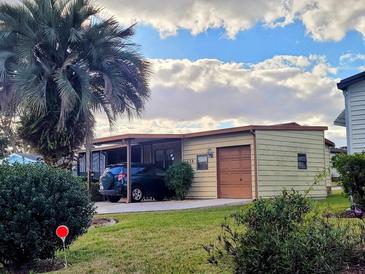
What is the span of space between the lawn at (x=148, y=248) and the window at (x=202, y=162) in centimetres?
771

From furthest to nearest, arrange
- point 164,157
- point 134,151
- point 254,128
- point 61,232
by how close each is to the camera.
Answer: point 134,151 → point 164,157 → point 254,128 → point 61,232

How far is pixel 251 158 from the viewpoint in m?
16.4

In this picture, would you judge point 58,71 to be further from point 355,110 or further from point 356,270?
point 356,270

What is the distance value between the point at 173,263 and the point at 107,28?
34.2 feet

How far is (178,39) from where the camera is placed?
51.1 feet

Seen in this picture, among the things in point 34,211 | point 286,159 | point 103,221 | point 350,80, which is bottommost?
point 103,221

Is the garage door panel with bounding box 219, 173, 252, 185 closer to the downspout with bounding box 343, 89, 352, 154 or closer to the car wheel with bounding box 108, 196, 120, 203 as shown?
the car wheel with bounding box 108, 196, 120, 203

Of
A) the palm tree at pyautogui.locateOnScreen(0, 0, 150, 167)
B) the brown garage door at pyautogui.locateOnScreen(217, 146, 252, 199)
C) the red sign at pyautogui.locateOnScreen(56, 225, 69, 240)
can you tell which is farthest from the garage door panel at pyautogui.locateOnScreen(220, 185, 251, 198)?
the red sign at pyautogui.locateOnScreen(56, 225, 69, 240)

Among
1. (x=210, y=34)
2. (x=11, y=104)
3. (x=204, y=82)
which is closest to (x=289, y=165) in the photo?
(x=204, y=82)

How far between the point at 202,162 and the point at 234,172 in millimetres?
1694

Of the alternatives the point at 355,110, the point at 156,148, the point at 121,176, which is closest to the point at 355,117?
the point at 355,110

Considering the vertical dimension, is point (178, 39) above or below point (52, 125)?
above

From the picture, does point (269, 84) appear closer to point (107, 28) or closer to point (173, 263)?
point (107, 28)

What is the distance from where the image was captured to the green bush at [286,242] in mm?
3799
